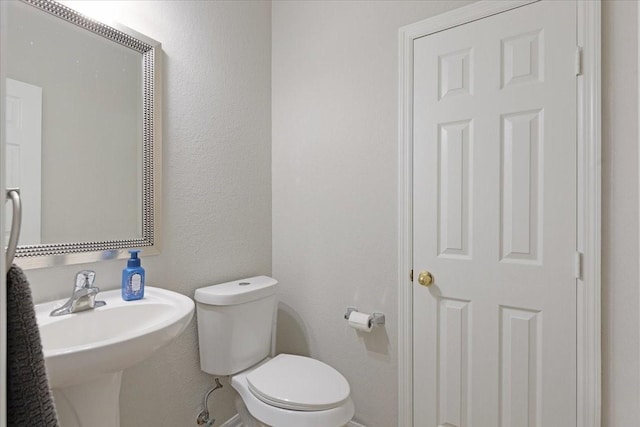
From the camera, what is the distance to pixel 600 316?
1.22 metres

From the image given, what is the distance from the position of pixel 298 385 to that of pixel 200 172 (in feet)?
3.40

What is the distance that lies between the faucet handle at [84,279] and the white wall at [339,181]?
1041mm

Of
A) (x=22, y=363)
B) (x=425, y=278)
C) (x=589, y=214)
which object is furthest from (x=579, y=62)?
(x=22, y=363)

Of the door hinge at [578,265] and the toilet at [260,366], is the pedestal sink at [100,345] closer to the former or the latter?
the toilet at [260,366]

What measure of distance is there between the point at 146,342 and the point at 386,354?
115cm

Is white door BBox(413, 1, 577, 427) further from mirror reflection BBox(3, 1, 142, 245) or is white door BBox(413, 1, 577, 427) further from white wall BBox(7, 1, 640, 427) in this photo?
mirror reflection BBox(3, 1, 142, 245)

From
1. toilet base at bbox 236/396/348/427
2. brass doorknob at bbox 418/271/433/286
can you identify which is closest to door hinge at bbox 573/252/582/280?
brass doorknob at bbox 418/271/433/286

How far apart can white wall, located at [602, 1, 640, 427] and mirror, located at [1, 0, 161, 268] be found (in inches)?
66.9

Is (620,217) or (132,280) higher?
(620,217)

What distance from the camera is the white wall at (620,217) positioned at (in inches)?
46.4

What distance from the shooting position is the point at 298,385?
4.62 feet

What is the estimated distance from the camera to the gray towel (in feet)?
1.47

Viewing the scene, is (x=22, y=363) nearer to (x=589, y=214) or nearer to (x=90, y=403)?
(x=90, y=403)

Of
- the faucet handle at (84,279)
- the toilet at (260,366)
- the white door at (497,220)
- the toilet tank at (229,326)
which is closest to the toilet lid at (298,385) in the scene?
the toilet at (260,366)
